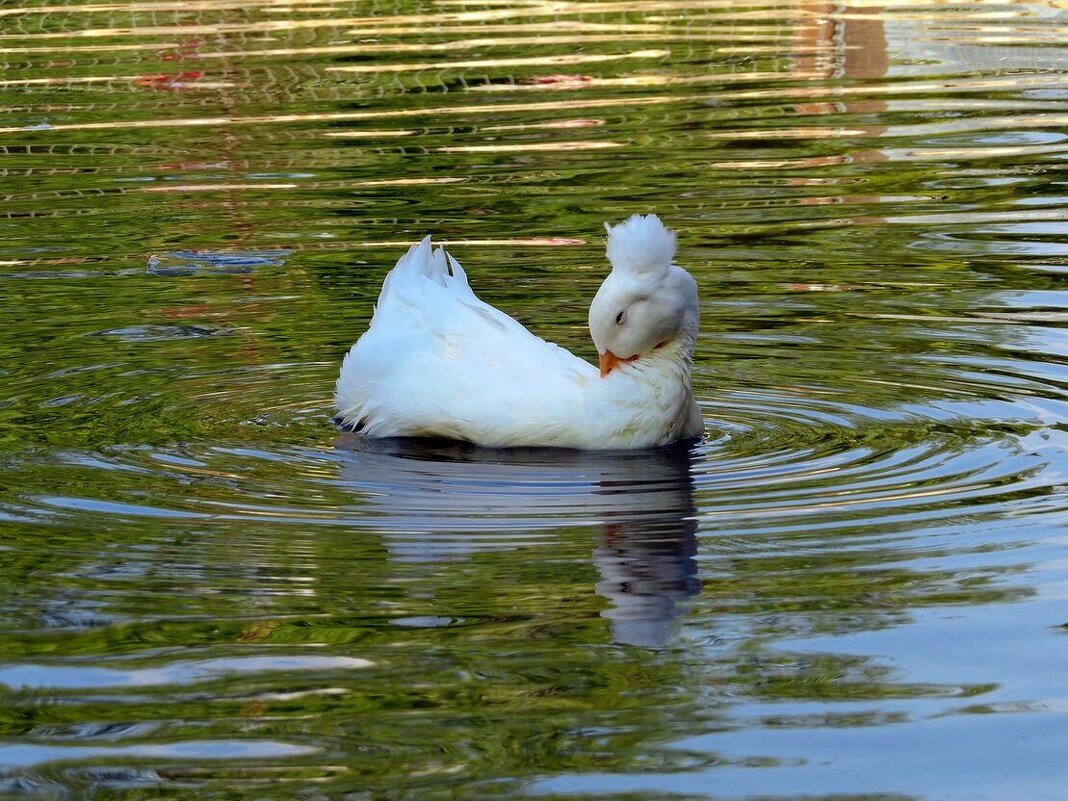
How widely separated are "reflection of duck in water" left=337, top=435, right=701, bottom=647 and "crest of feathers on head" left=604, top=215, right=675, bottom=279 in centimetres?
70

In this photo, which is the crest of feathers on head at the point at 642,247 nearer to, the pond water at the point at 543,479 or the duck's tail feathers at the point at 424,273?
the pond water at the point at 543,479

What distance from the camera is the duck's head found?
7.53 metres

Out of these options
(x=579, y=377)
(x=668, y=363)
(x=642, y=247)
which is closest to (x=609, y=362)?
(x=579, y=377)

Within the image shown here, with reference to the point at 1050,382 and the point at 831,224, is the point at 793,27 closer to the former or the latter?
the point at 831,224

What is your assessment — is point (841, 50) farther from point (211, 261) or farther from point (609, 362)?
point (609, 362)

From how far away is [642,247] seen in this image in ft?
24.7

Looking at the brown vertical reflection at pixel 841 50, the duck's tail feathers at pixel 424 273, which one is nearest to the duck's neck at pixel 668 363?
the duck's tail feathers at pixel 424 273

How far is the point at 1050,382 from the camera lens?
26.7ft

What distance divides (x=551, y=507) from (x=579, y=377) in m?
1.08

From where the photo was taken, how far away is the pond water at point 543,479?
185 inches

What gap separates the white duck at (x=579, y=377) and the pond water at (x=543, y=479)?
122mm

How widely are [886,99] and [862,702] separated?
1196cm

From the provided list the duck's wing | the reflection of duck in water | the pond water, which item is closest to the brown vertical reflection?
the pond water

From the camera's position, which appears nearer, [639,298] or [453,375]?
[639,298]
